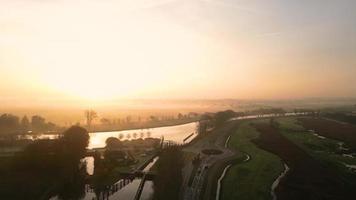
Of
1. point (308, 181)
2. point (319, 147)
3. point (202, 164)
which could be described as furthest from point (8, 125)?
point (308, 181)

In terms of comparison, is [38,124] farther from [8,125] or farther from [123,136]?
[123,136]

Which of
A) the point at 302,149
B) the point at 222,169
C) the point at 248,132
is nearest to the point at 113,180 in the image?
the point at 222,169

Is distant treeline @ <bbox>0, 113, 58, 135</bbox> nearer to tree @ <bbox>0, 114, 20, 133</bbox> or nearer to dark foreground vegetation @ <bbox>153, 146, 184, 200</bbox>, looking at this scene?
tree @ <bbox>0, 114, 20, 133</bbox>

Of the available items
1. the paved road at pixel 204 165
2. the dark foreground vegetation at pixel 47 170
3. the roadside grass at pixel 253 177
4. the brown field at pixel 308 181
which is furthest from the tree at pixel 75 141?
the brown field at pixel 308 181

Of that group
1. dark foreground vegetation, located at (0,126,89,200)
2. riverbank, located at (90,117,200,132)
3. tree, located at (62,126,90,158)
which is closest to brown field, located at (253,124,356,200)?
dark foreground vegetation, located at (0,126,89,200)

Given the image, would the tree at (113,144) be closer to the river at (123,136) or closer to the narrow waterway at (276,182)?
the river at (123,136)
